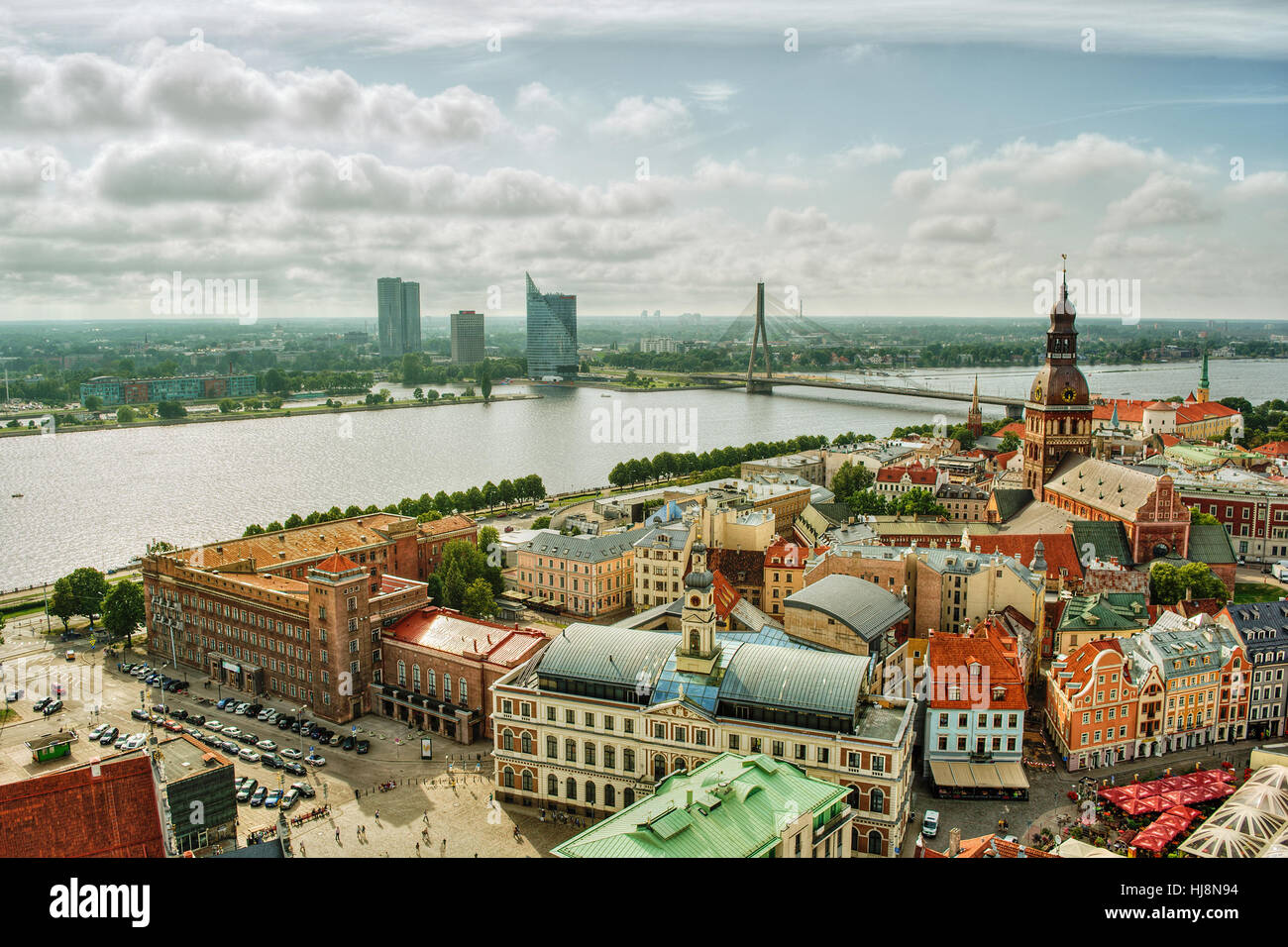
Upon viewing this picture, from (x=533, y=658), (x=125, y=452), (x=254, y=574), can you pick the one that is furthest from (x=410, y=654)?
(x=125, y=452)

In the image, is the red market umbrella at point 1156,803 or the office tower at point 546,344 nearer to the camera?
the red market umbrella at point 1156,803

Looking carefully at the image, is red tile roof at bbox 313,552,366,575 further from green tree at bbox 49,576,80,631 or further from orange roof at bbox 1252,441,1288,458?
orange roof at bbox 1252,441,1288,458

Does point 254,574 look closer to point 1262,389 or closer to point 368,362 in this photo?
point 368,362

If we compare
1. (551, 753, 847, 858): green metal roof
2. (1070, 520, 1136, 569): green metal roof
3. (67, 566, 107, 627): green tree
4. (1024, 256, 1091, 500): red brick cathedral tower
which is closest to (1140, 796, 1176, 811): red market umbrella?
(551, 753, 847, 858): green metal roof

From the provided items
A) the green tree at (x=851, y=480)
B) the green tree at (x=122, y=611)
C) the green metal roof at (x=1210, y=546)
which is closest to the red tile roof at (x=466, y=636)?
the green tree at (x=122, y=611)

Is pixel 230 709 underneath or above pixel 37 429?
underneath

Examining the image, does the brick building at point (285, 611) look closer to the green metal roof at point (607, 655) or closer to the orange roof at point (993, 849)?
the green metal roof at point (607, 655)
